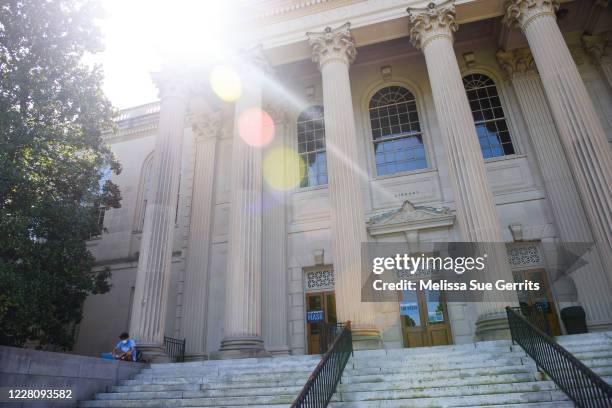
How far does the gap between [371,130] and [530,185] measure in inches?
216

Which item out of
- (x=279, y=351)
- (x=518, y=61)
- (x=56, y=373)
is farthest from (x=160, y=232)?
(x=518, y=61)

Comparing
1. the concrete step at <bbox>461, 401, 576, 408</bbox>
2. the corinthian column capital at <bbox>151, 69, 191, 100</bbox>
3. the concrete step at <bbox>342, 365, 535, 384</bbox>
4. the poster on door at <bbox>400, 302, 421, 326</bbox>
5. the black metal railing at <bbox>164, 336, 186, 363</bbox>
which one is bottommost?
the concrete step at <bbox>461, 401, 576, 408</bbox>

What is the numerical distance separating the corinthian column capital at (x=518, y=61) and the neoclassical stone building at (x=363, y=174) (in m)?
0.05

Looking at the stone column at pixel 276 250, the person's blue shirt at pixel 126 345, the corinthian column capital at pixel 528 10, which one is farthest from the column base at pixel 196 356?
the corinthian column capital at pixel 528 10

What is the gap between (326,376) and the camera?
6.39 m

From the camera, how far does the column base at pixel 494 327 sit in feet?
28.6

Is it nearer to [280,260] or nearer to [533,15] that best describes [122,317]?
[280,260]

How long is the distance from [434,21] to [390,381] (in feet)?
33.3

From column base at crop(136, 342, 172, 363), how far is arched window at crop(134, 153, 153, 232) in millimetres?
8327

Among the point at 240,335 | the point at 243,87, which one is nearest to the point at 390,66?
the point at 243,87

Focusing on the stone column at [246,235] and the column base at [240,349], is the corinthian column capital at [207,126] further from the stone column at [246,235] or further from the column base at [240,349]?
the column base at [240,349]

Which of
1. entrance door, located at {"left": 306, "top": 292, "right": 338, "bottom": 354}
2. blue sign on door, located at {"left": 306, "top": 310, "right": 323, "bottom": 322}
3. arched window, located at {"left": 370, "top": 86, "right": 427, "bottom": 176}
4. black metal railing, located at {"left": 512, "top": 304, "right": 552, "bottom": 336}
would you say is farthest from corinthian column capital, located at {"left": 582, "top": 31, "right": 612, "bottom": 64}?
blue sign on door, located at {"left": 306, "top": 310, "right": 323, "bottom": 322}

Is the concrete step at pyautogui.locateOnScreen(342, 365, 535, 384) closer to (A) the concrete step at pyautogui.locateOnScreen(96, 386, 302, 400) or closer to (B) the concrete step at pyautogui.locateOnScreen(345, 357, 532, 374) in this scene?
(B) the concrete step at pyautogui.locateOnScreen(345, 357, 532, 374)

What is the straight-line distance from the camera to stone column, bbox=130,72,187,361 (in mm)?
10836
